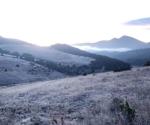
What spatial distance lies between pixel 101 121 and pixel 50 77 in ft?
303

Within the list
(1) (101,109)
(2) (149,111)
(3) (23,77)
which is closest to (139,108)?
(2) (149,111)

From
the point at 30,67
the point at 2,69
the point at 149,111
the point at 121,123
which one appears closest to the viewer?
the point at 121,123

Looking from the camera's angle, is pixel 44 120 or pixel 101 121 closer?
pixel 101 121

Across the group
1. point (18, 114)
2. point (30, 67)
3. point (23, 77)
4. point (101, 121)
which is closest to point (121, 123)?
point (101, 121)

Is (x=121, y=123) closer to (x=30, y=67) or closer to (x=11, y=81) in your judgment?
(x=11, y=81)

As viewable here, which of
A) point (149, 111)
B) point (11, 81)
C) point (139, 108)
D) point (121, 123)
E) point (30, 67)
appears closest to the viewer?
point (121, 123)

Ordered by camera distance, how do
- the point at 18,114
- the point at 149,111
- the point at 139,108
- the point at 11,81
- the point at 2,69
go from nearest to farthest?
the point at 149,111 < the point at 139,108 < the point at 18,114 < the point at 11,81 < the point at 2,69

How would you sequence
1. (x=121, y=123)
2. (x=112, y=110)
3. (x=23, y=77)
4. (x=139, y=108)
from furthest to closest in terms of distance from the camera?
(x=23, y=77)
(x=112, y=110)
(x=139, y=108)
(x=121, y=123)

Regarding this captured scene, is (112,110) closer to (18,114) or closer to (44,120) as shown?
(44,120)

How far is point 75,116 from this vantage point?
1183cm

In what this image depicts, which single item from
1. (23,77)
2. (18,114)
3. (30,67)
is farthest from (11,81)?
(18,114)

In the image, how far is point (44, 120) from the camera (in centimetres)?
1089

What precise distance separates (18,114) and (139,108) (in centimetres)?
494

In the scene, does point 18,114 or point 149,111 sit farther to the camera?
point 18,114
